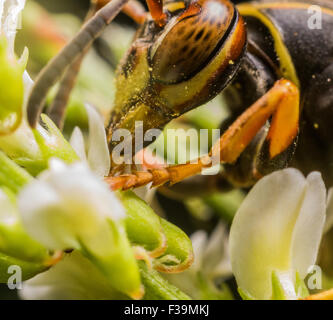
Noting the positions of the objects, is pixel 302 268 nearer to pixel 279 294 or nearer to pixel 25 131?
pixel 279 294

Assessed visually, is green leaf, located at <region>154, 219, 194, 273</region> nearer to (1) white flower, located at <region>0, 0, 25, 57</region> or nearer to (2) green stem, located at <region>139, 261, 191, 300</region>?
(2) green stem, located at <region>139, 261, 191, 300</region>

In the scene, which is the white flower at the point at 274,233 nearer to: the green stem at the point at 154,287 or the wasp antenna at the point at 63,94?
the green stem at the point at 154,287

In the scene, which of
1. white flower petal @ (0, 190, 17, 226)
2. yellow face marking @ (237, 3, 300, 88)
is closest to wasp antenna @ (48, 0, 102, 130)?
yellow face marking @ (237, 3, 300, 88)

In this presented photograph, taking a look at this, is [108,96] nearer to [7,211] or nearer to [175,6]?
[175,6]

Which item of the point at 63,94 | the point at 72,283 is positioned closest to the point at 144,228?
the point at 72,283

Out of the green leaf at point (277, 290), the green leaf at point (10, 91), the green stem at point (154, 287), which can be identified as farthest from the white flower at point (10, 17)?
the green leaf at point (277, 290)

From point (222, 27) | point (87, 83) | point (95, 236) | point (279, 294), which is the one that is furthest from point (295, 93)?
point (87, 83)
